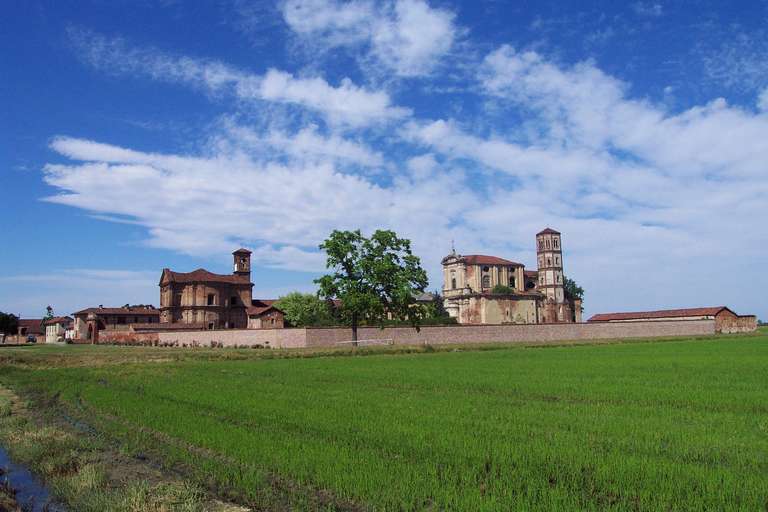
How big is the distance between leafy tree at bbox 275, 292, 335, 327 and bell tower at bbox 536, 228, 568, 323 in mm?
47148

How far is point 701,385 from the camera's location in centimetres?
1916

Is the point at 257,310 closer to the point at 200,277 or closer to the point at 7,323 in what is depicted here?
the point at 200,277

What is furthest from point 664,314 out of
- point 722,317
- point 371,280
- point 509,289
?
point 371,280

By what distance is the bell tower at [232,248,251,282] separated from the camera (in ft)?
367

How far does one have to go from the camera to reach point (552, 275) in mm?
125312

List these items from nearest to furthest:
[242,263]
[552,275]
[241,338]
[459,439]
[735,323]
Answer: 1. [459,439]
2. [241,338]
3. [735,323]
4. [242,263]
5. [552,275]

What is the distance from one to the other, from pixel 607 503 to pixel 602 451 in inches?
102

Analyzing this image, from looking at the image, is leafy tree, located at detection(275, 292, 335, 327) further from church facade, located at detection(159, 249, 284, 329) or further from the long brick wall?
the long brick wall

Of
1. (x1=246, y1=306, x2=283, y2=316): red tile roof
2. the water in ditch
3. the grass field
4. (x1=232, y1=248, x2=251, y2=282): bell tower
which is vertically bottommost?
the water in ditch

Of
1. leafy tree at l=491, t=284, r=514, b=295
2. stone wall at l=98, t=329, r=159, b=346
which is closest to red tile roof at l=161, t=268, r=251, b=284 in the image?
stone wall at l=98, t=329, r=159, b=346

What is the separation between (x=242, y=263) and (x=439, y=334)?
6148 centimetres

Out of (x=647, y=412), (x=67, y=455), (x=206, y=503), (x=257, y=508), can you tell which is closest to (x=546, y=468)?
(x=257, y=508)

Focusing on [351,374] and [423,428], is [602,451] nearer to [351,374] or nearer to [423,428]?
[423,428]

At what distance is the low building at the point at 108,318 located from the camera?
10031cm
